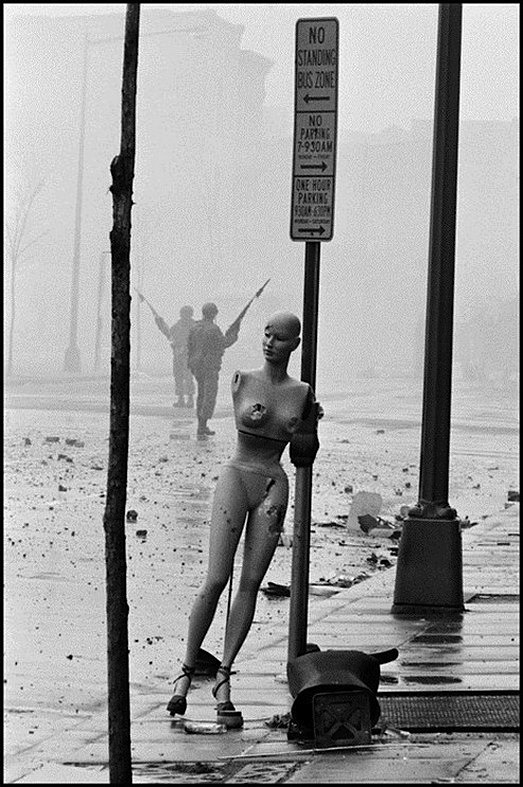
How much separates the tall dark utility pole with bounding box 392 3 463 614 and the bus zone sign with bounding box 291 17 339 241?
296 centimetres

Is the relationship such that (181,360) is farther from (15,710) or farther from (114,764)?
(114,764)

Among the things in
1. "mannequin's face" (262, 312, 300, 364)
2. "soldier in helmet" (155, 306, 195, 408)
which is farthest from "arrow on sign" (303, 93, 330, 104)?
"soldier in helmet" (155, 306, 195, 408)

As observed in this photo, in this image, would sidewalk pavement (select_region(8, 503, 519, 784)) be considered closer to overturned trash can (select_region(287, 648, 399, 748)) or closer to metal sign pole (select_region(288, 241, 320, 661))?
overturned trash can (select_region(287, 648, 399, 748))

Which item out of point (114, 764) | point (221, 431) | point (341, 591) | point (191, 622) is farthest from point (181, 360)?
point (114, 764)

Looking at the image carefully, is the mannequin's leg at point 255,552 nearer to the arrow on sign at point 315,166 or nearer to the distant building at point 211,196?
the arrow on sign at point 315,166

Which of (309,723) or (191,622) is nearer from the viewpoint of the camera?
(309,723)

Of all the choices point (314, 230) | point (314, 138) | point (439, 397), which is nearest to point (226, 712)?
point (314, 230)

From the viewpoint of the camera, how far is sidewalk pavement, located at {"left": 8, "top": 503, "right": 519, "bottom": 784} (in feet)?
22.5

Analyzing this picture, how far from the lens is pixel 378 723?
25.8 ft

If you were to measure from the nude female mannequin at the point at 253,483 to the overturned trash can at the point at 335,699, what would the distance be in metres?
0.52

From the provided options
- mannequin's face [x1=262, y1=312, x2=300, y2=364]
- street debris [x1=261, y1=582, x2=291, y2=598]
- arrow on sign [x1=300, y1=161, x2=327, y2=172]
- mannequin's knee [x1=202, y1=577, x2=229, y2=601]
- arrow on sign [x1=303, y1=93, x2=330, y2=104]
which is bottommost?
street debris [x1=261, y1=582, x2=291, y2=598]

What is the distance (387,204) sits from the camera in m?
74.8

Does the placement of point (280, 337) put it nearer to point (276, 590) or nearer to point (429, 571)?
point (429, 571)

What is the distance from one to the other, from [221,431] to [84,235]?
47.1m
